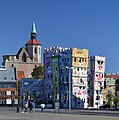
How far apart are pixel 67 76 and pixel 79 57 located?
232 inches

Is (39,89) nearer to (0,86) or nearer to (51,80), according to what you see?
(51,80)

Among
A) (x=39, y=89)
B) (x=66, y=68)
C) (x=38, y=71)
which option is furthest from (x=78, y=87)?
(x=38, y=71)

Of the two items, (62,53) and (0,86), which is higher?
(62,53)

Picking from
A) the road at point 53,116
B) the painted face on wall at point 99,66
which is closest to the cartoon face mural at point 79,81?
the painted face on wall at point 99,66

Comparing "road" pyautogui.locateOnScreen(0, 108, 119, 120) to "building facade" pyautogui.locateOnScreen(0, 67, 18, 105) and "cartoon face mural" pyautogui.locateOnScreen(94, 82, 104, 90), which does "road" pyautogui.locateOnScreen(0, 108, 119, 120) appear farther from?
"building facade" pyautogui.locateOnScreen(0, 67, 18, 105)

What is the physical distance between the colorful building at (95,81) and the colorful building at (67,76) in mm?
3839

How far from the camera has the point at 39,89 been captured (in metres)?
108

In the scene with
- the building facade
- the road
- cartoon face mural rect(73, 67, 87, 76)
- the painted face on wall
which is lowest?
the road

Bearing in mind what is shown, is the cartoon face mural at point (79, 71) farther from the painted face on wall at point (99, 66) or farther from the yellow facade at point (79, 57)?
the painted face on wall at point (99, 66)

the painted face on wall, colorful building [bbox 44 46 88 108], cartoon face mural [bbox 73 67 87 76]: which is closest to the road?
colorful building [bbox 44 46 88 108]

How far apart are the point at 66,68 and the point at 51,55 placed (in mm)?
7262

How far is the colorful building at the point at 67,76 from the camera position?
9775 cm

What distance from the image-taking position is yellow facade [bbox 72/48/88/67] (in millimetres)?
Answer: 98450

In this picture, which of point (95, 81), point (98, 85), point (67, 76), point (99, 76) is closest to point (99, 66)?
point (99, 76)
